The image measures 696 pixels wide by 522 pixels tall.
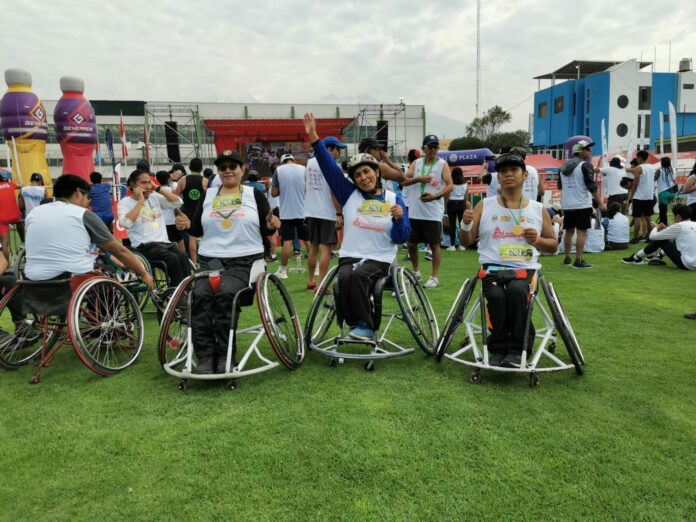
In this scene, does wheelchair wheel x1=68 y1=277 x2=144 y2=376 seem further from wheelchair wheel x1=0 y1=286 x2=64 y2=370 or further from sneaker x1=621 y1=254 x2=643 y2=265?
sneaker x1=621 y1=254 x2=643 y2=265

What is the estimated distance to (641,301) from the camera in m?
Result: 4.65

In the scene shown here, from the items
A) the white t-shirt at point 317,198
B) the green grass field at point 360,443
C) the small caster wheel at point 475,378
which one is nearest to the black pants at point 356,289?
the green grass field at point 360,443

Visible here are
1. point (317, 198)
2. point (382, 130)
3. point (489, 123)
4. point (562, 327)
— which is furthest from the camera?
point (489, 123)

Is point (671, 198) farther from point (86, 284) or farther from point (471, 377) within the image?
point (86, 284)

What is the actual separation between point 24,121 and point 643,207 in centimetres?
1582

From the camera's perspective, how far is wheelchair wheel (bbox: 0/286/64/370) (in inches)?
127

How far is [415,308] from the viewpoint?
336 cm

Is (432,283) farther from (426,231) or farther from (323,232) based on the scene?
(323,232)

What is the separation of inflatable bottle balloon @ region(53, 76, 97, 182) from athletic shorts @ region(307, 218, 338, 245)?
10965 millimetres

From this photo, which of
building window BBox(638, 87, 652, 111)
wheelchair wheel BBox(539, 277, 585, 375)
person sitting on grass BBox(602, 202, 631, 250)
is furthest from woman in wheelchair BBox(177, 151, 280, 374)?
building window BBox(638, 87, 652, 111)

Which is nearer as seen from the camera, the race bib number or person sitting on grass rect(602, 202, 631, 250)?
the race bib number

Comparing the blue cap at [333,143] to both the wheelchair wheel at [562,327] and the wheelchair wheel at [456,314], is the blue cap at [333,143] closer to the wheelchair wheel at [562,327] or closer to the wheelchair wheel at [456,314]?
the wheelchair wheel at [456,314]

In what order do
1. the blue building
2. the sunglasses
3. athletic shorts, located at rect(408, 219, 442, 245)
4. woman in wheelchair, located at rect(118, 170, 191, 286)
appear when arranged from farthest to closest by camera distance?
1. the blue building
2. athletic shorts, located at rect(408, 219, 442, 245)
3. woman in wheelchair, located at rect(118, 170, 191, 286)
4. the sunglasses

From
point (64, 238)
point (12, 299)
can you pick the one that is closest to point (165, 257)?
point (12, 299)
